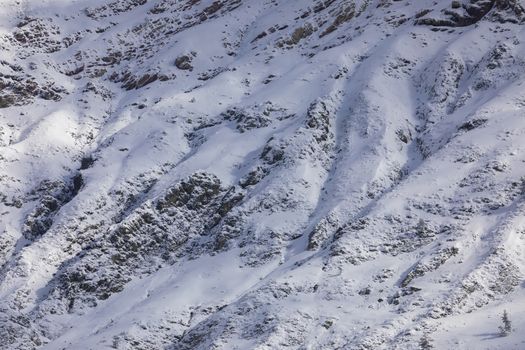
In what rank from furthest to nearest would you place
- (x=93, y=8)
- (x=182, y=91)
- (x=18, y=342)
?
1. (x=93, y=8)
2. (x=182, y=91)
3. (x=18, y=342)

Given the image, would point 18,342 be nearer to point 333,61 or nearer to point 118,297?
point 118,297

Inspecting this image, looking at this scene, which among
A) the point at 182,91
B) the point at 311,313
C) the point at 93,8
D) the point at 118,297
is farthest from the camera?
the point at 93,8

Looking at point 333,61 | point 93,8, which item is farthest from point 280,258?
point 93,8

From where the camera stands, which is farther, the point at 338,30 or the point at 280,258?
the point at 338,30

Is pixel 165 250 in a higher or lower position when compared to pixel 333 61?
lower

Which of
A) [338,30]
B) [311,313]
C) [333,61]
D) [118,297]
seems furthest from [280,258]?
[338,30]

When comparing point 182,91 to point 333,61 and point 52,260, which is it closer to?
point 333,61
